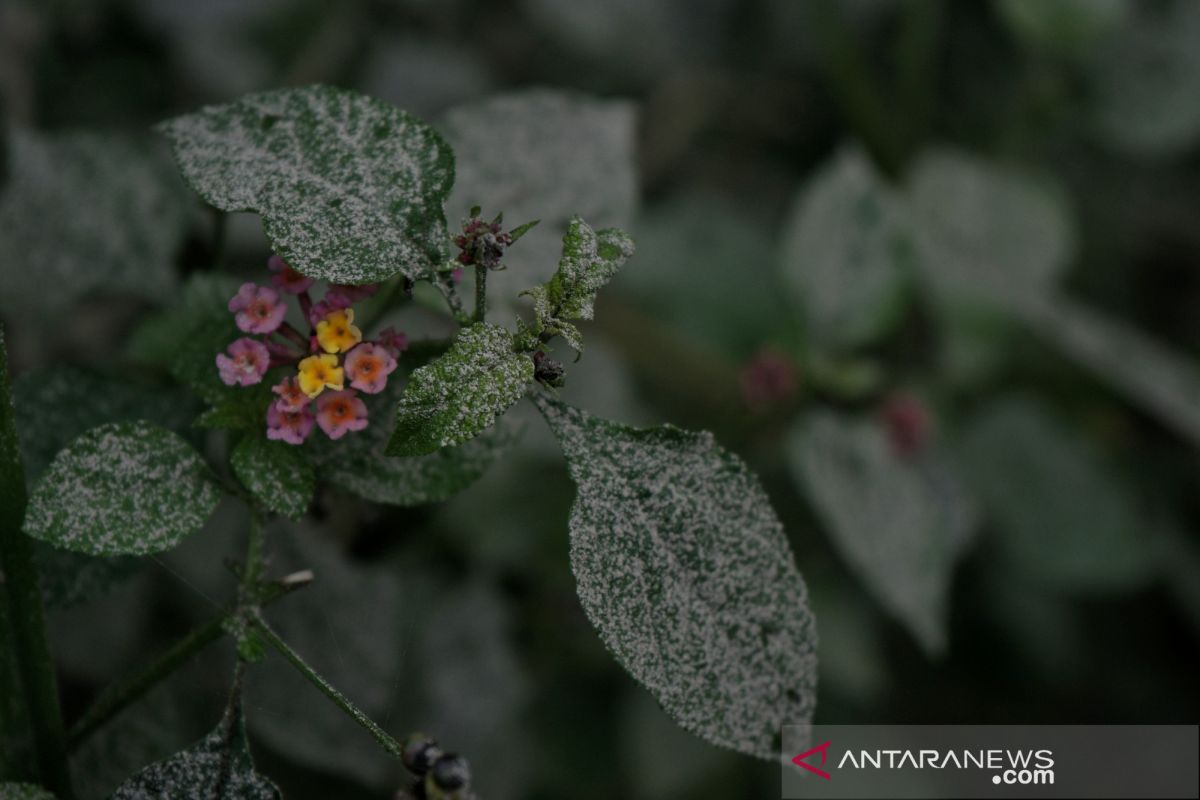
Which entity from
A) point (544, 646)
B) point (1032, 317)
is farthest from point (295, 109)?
point (1032, 317)

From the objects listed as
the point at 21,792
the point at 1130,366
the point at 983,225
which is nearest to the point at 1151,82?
the point at 983,225

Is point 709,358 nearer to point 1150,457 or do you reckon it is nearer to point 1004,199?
point 1004,199

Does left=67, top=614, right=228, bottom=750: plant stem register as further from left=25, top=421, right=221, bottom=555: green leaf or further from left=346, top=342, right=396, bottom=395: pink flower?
left=346, top=342, right=396, bottom=395: pink flower

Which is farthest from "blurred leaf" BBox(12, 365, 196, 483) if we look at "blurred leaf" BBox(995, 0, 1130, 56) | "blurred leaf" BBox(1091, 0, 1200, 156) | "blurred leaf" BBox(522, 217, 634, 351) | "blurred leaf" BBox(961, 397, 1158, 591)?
"blurred leaf" BBox(1091, 0, 1200, 156)

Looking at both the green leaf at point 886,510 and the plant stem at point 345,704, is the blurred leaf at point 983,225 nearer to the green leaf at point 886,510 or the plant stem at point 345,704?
the green leaf at point 886,510

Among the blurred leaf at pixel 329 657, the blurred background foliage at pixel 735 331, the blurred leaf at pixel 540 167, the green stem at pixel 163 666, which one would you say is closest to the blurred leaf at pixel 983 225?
the blurred background foliage at pixel 735 331

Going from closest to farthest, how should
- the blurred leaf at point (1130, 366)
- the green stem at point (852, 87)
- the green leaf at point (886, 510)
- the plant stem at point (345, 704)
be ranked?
the plant stem at point (345, 704)
the green leaf at point (886, 510)
the blurred leaf at point (1130, 366)
the green stem at point (852, 87)
